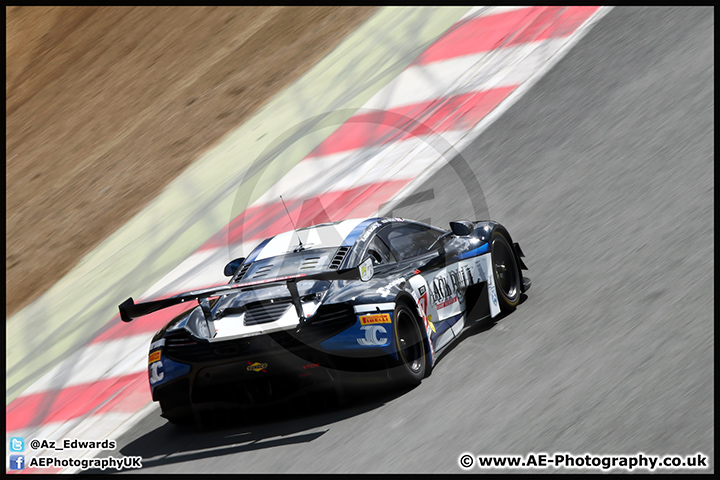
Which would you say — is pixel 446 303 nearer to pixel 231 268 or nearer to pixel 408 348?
pixel 408 348

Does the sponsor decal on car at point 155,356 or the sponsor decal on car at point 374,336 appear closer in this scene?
the sponsor decal on car at point 374,336

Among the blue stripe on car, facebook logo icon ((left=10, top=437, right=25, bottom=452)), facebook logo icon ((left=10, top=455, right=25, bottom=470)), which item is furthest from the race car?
facebook logo icon ((left=10, top=437, right=25, bottom=452))

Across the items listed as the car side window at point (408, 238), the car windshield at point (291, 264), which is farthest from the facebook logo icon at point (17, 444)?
the car side window at point (408, 238)

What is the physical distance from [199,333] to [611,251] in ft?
12.1

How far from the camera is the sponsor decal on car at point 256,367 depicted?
525cm

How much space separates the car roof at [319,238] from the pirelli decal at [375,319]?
2.50 feet

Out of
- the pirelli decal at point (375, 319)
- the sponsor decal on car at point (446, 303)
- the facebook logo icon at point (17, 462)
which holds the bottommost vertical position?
the sponsor decal on car at point (446, 303)

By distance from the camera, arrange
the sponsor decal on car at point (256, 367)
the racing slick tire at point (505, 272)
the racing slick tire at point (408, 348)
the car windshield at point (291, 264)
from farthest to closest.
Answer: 1. the racing slick tire at point (505, 272)
2. the car windshield at point (291, 264)
3. the racing slick tire at point (408, 348)
4. the sponsor decal on car at point (256, 367)

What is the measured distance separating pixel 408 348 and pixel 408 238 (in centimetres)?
117

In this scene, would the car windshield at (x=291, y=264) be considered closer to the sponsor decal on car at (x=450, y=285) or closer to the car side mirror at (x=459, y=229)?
the sponsor decal on car at (x=450, y=285)

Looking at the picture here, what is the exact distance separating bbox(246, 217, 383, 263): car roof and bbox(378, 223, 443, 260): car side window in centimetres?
16

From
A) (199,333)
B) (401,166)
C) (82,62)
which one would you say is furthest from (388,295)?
(82,62)

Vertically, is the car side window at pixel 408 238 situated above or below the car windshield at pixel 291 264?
below
